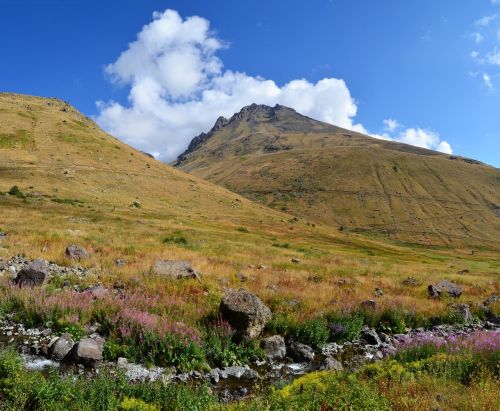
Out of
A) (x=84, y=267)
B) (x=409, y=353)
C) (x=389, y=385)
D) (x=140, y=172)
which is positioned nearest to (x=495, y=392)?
(x=389, y=385)

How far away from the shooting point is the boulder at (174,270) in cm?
1812

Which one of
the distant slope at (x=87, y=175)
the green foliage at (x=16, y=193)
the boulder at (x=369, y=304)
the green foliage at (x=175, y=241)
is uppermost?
the distant slope at (x=87, y=175)

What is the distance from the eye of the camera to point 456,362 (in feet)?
32.1

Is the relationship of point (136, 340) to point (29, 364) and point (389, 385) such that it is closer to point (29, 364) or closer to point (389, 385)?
point (29, 364)

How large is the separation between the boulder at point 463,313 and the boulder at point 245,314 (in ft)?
37.8

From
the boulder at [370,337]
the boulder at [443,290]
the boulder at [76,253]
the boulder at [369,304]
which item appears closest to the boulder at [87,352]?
the boulder at [370,337]

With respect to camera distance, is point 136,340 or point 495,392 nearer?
point 495,392

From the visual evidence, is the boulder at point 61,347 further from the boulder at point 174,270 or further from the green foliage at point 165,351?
the boulder at point 174,270

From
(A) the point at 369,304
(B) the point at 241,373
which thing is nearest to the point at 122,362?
(B) the point at 241,373

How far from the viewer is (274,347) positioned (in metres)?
12.6

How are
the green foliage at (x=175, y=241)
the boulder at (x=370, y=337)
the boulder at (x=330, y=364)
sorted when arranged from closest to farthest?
the boulder at (x=330, y=364) < the boulder at (x=370, y=337) < the green foliage at (x=175, y=241)

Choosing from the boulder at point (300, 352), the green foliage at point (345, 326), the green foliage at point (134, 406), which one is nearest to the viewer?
the green foliage at point (134, 406)

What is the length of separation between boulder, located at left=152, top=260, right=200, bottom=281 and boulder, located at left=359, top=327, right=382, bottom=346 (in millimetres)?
7625

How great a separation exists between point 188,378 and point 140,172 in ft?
302
